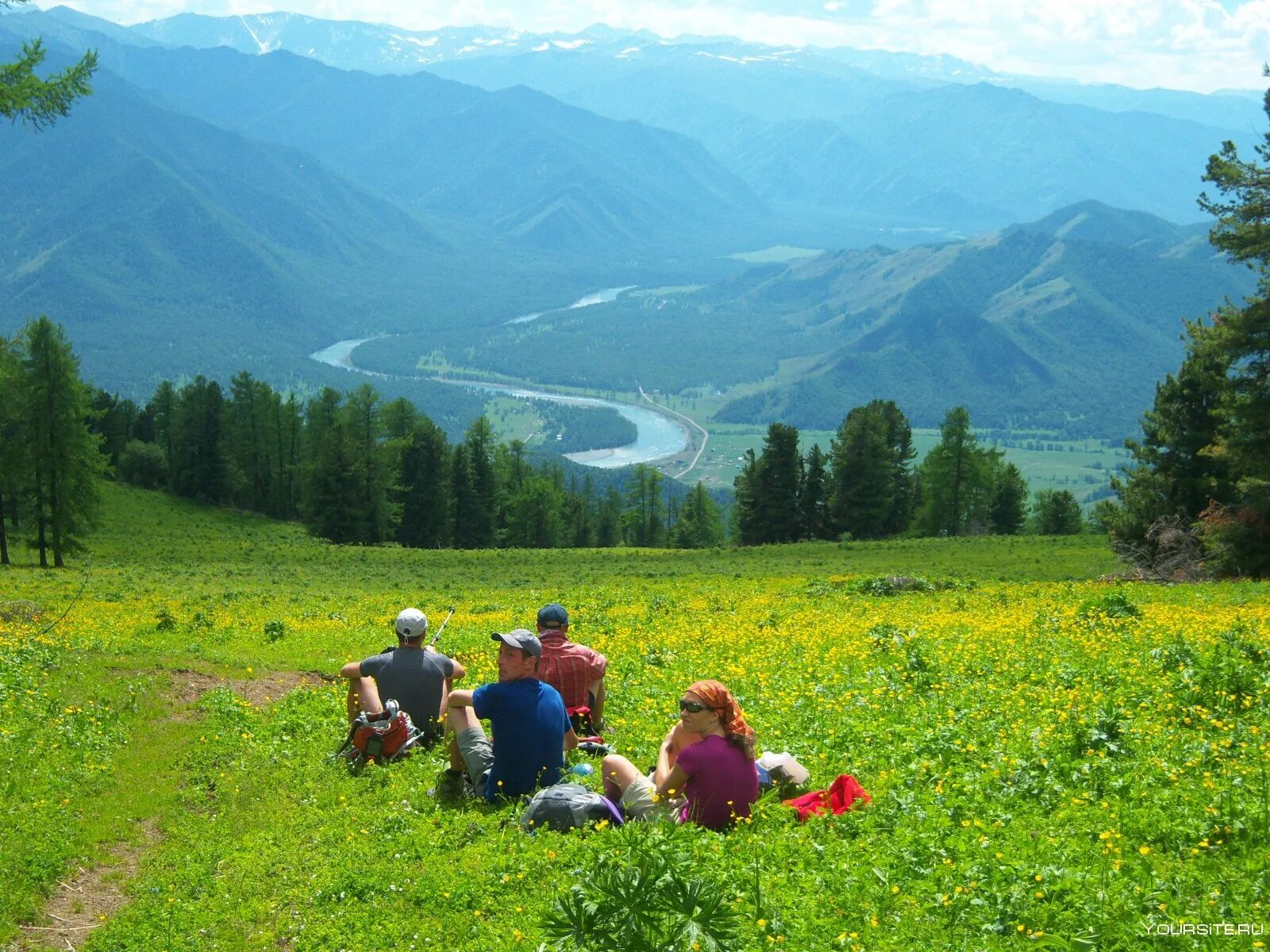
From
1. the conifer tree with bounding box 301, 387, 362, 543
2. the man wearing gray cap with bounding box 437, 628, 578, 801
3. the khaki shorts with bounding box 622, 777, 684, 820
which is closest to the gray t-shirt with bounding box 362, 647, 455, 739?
the man wearing gray cap with bounding box 437, 628, 578, 801

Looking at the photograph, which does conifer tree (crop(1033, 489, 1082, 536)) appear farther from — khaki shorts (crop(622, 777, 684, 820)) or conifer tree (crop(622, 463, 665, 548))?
khaki shorts (crop(622, 777, 684, 820))

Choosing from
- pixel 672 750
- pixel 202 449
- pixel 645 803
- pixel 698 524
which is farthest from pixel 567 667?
pixel 698 524

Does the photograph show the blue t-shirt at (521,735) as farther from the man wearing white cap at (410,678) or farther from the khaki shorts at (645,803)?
the man wearing white cap at (410,678)

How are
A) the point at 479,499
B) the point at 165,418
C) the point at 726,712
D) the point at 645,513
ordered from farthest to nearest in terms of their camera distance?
the point at 645,513 < the point at 165,418 < the point at 479,499 < the point at 726,712

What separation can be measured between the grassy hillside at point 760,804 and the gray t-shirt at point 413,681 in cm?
99

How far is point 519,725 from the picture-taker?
10391 mm

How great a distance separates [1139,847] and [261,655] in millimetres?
17302

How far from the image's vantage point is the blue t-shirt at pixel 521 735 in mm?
10375

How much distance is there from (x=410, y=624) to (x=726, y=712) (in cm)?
518

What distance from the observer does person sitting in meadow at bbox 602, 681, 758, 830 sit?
356 inches

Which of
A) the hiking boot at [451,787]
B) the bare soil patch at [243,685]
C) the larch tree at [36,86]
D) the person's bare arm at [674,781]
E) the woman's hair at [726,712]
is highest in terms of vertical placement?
the larch tree at [36,86]

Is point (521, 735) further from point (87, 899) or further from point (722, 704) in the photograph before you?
point (87, 899)

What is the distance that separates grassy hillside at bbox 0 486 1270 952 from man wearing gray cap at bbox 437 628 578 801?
0.53m

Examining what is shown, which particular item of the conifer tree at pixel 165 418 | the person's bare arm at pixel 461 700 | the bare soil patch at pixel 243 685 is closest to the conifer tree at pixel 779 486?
the conifer tree at pixel 165 418
